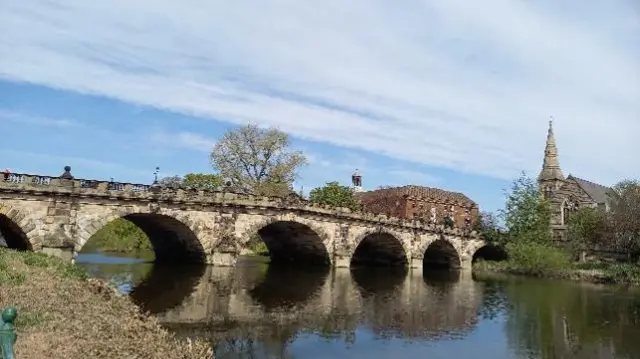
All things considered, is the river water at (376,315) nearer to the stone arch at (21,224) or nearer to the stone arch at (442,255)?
the stone arch at (21,224)

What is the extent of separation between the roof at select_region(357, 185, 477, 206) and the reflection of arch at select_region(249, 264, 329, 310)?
3556 cm

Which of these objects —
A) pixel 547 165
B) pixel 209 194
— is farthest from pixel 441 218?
pixel 209 194

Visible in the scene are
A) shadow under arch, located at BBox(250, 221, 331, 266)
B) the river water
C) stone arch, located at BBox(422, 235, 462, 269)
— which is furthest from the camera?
stone arch, located at BBox(422, 235, 462, 269)

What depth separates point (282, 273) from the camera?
4531 centimetres

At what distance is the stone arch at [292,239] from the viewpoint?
143 ft

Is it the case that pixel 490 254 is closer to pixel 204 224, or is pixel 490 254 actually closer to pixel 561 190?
pixel 561 190

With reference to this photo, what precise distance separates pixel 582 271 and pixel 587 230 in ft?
32.0

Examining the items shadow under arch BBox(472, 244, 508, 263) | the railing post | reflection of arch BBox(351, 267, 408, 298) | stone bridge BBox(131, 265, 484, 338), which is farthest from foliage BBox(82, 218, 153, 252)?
the railing post

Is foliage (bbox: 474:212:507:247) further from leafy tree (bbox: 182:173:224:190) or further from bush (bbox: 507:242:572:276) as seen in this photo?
leafy tree (bbox: 182:173:224:190)

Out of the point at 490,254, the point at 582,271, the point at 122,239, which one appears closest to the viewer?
the point at 582,271

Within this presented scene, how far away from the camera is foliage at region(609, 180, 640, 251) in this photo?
52.8 m

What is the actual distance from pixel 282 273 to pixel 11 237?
20.4 meters

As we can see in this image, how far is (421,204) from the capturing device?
82.8 m

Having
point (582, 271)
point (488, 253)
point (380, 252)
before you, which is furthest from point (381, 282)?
point (488, 253)
